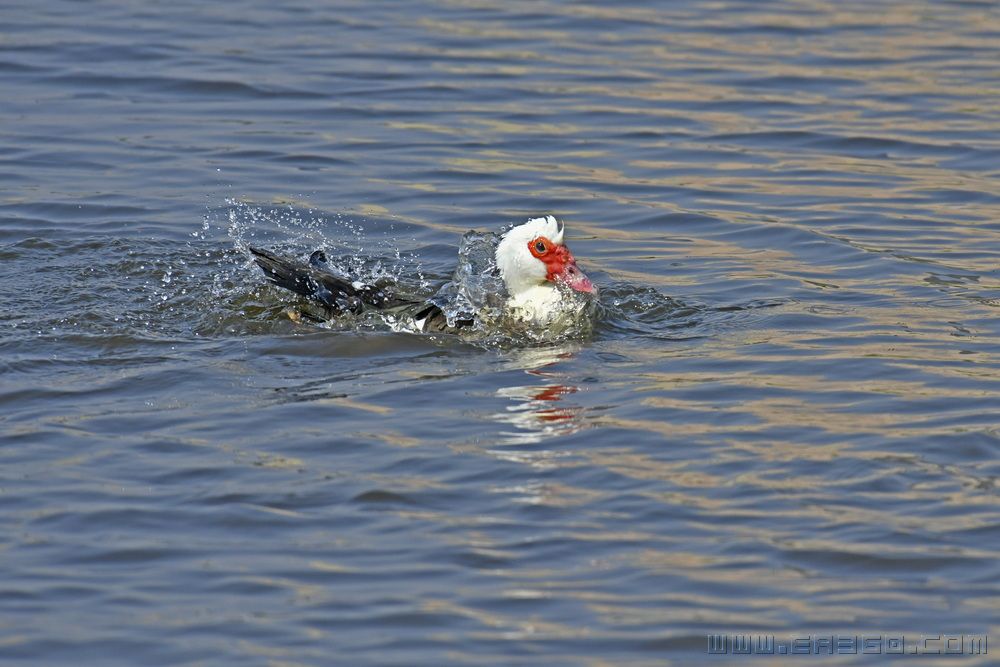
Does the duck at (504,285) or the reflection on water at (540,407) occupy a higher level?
the duck at (504,285)

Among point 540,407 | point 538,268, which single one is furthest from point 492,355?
point 540,407

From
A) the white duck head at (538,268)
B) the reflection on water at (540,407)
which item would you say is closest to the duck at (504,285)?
the white duck head at (538,268)

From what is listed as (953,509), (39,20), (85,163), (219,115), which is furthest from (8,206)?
(953,509)

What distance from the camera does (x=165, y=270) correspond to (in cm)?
1015

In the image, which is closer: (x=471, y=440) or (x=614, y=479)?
(x=614, y=479)

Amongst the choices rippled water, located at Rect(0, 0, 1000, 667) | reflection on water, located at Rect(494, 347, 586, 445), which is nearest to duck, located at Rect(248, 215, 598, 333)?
rippled water, located at Rect(0, 0, 1000, 667)

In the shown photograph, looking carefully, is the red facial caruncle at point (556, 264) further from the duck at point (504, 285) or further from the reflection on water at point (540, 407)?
the reflection on water at point (540, 407)

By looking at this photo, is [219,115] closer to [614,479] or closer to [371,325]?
[371,325]

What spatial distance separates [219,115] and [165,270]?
4.14 meters

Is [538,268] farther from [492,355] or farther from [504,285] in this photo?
[492,355]

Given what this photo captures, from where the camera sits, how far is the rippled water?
223 inches

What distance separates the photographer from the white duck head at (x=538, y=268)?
927 cm

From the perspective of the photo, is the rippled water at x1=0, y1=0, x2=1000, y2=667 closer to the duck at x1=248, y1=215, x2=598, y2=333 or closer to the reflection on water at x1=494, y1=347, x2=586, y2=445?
the reflection on water at x1=494, y1=347, x2=586, y2=445

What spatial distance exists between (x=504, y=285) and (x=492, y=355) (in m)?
0.85
